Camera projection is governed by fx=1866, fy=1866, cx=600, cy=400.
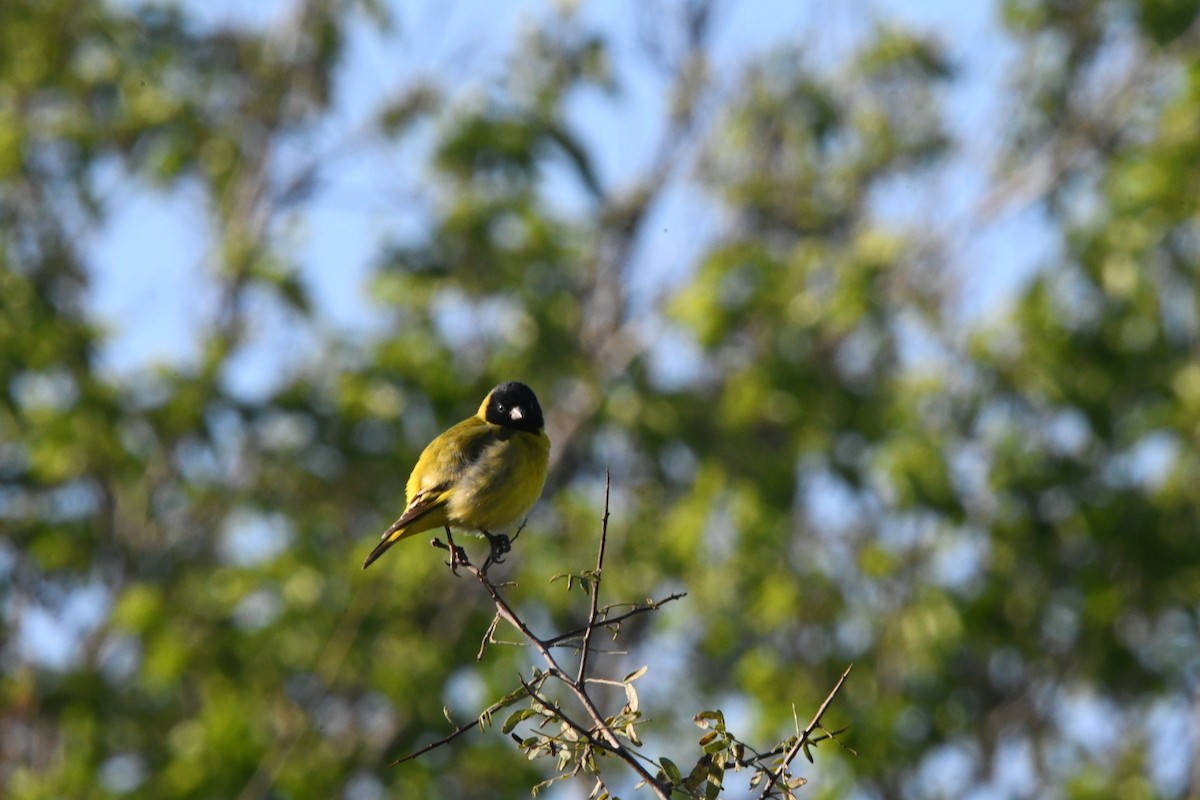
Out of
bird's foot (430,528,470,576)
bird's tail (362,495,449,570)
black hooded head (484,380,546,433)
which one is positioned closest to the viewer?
bird's foot (430,528,470,576)

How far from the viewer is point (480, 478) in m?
6.68

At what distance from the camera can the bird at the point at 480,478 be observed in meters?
6.66

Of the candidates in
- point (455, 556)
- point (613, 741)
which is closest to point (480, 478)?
point (455, 556)

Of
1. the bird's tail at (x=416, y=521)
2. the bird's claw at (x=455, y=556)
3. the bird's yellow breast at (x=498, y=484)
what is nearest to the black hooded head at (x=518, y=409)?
the bird's yellow breast at (x=498, y=484)

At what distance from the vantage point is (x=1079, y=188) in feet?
50.0

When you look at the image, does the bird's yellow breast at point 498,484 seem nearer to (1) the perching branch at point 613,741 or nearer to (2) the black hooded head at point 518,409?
(2) the black hooded head at point 518,409

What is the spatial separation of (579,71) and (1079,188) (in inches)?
166

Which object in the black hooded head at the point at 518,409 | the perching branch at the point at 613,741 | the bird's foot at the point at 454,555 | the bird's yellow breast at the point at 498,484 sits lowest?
the perching branch at the point at 613,741

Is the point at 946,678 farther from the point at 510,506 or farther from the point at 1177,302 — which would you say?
the point at 510,506

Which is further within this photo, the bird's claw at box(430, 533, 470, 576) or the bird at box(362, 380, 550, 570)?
the bird at box(362, 380, 550, 570)

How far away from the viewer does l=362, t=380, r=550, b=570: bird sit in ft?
21.8

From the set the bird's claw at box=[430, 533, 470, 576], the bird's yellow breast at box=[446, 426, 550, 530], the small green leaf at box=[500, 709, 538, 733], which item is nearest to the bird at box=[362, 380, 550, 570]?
the bird's yellow breast at box=[446, 426, 550, 530]

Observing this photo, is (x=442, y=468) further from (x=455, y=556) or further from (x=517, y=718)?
(x=517, y=718)

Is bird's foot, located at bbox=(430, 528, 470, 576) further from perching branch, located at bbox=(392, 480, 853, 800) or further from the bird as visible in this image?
the bird
